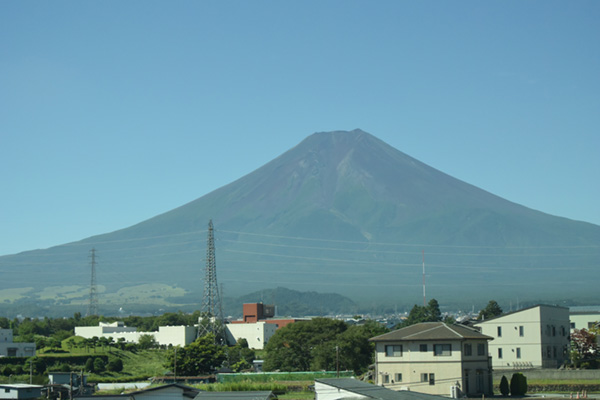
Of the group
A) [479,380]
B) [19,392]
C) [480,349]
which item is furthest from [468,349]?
[19,392]

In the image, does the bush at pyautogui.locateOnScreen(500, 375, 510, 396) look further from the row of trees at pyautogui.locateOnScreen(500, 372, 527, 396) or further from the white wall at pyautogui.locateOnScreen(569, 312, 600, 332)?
the white wall at pyautogui.locateOnScreen(569, 312, 600, 332)

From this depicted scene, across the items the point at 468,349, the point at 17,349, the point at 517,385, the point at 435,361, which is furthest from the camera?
the point at 17,349

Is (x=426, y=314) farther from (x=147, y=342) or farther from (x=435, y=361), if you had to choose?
(x=435, y=361)

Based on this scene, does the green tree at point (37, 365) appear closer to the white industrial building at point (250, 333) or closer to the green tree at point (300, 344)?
the green tree at point (300, 344)

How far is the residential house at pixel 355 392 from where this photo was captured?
35656mm

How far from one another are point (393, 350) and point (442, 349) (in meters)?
2.95

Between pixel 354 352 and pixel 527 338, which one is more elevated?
pixel 527 338

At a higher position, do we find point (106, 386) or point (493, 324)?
point (493, 324)

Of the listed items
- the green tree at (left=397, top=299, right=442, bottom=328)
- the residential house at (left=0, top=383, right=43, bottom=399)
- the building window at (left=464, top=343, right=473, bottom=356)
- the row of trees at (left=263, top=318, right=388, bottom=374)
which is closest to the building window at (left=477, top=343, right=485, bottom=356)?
the building window at (left=464, top=343, right=473, bottom=356)

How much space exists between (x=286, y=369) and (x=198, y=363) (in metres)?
7.03

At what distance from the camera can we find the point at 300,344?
71.9 m

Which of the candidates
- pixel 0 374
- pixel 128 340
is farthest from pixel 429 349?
pixel 128 340

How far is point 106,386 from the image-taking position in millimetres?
63188

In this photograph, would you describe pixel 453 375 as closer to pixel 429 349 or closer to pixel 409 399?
pixel 429 349
